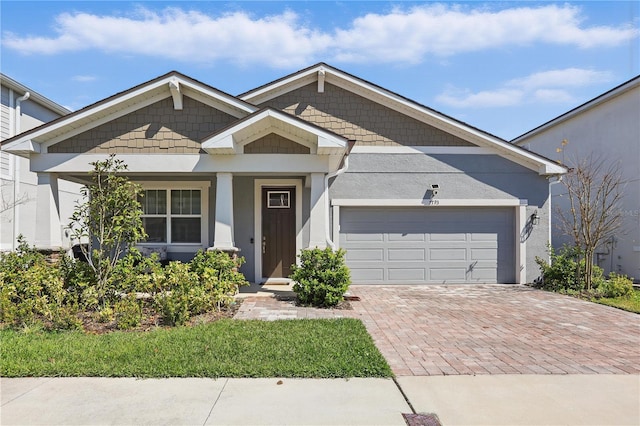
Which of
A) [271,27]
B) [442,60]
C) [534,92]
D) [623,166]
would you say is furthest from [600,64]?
[271,27]

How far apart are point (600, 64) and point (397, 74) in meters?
5.45

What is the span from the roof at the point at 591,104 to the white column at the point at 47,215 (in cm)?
1573

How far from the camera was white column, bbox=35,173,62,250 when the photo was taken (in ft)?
28.5

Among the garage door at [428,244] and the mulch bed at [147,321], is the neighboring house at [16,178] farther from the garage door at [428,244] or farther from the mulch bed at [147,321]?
the garage door at [428,244]

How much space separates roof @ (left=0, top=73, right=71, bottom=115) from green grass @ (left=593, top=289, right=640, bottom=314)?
1902 cm

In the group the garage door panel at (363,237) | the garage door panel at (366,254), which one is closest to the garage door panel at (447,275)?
the garage door panel at (366,254)

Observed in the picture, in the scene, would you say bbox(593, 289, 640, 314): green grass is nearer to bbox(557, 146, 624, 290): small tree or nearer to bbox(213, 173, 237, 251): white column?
bbox(557, 146, 624, 290): small tree

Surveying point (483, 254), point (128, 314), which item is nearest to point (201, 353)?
point (128, 314)

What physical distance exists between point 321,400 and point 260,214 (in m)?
7.49

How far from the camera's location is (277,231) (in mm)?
11062

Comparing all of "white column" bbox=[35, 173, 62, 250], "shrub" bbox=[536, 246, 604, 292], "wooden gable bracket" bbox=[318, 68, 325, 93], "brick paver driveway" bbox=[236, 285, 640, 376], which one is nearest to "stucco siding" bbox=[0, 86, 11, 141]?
"white column" bbox=[35, 173, 62, 250]

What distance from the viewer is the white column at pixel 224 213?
28.4 feet

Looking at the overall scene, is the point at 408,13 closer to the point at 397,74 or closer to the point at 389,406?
the point at 397,74

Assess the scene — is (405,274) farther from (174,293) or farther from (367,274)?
(174,293)
